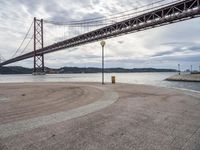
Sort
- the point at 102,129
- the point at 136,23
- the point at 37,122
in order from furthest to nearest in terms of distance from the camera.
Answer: the point at 136,23, the point at 37,122, the point at 102,129

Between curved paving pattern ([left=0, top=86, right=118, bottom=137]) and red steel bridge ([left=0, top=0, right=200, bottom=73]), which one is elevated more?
red steel bridge ([left=0, top=0, right=200, bottom=73])

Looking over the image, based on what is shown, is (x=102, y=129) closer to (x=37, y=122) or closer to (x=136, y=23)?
(x=37, y=122)

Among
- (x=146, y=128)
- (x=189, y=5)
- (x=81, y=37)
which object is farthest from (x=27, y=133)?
(x=81, y=37)

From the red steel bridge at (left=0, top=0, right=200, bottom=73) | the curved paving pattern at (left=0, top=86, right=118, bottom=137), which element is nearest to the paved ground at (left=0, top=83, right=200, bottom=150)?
the curved paving pattern at (left=0, top=86, right=118, bottom=137)

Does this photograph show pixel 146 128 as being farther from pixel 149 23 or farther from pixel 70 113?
pixel 149 23

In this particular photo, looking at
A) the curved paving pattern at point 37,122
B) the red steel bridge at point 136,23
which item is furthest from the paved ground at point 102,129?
the red steel bridge at point 136,23

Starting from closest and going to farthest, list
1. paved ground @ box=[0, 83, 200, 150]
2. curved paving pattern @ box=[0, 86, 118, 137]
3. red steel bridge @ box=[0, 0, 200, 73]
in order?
1. paved ground @ box=[0, 83, 200, 150]
2. curved paving pattern @ box=[0, 86, 118, 137]
3. red steel bridge @ box=[0, 0, 200, 73]

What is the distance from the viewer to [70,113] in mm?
5180

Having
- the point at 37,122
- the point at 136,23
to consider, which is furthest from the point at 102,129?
the point at 136,23

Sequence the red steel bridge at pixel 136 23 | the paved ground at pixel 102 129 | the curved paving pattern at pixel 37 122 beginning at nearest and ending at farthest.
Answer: the paved ground at pixel 102 129 < the curved paving pattern at pixel 37 122 < the red steel bridge at pixel 136 23

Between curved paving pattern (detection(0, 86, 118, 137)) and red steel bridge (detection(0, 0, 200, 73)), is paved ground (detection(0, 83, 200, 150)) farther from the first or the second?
red steel bridge (detection(0, 0, 200, 73))

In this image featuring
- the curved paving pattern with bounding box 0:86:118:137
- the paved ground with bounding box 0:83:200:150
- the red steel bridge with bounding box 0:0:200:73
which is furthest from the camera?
the red steel bridge with bounding box 0:0:200:73

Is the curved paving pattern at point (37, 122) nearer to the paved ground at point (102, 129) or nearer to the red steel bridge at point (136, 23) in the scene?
the paved ground at point (102, 129)

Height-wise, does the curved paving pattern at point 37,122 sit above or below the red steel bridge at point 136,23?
below
